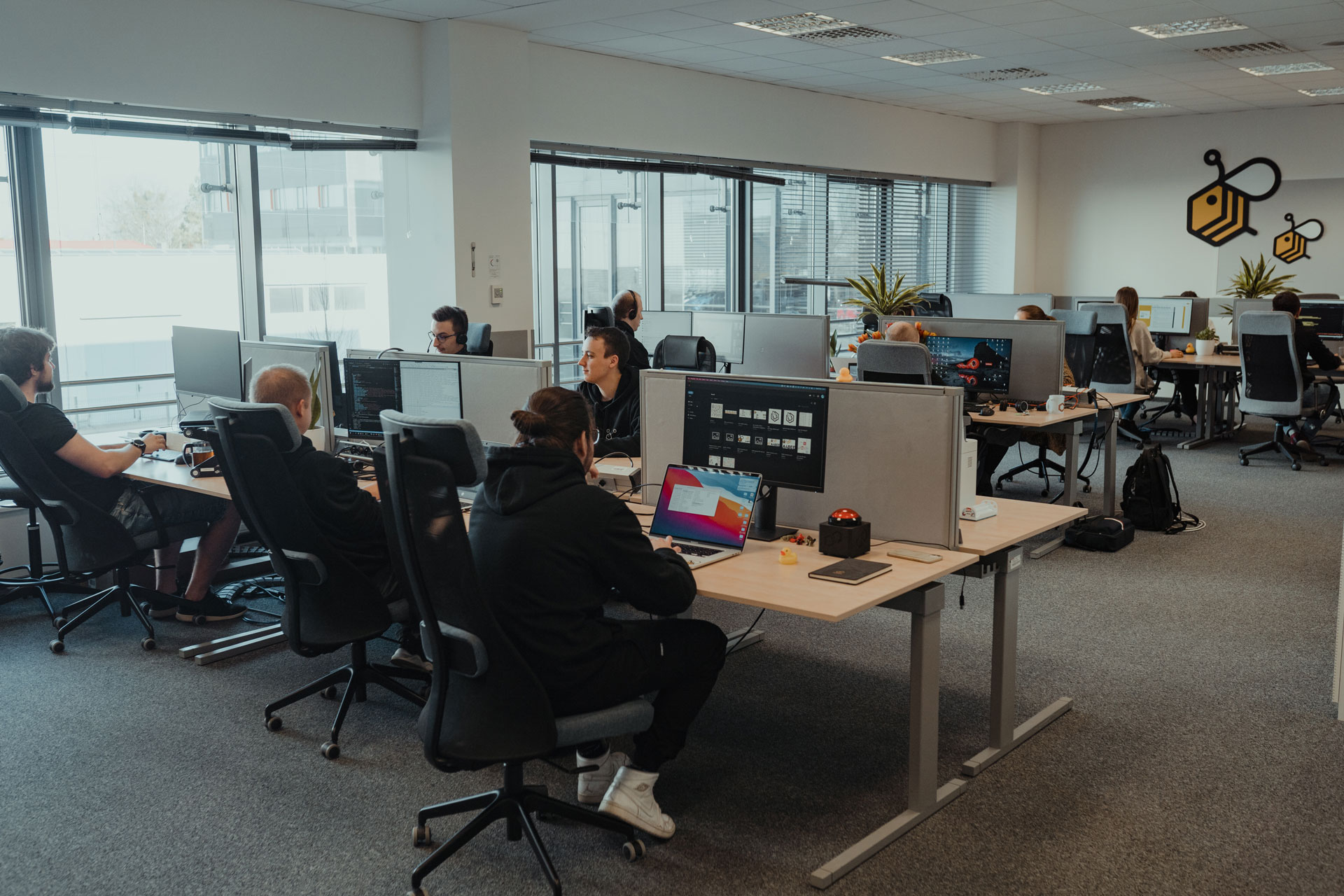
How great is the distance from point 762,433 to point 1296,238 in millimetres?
10226

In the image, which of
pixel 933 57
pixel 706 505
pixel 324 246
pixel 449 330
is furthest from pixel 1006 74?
pixel 706 505

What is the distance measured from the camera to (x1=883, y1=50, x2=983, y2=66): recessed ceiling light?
7.96m

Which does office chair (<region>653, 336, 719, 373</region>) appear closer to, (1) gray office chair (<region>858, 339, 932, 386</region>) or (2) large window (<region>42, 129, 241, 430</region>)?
(1) gray office chair (<region>858, 339, 932, 386</region>)

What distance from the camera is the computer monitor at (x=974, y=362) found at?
5.69m

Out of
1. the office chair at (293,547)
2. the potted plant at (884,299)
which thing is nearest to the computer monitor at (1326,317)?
the potted plant at (884,299)

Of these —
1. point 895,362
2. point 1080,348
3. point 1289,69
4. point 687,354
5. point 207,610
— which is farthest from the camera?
point 1289,69

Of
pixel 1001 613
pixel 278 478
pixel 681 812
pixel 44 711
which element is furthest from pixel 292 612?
pixel 1001 613

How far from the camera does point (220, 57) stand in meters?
5.66

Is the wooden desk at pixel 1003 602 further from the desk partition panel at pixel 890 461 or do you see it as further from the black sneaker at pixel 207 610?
the black sneaker at pixel 207 610

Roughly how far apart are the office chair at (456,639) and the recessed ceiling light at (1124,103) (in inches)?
380

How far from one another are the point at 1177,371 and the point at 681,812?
779cm

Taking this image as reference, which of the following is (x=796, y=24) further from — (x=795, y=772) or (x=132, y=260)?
(x=795, y=772)

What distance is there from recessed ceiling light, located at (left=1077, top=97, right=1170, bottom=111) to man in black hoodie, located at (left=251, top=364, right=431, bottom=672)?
9.00m

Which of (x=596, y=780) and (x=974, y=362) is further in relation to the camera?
(x=974, y=362)
